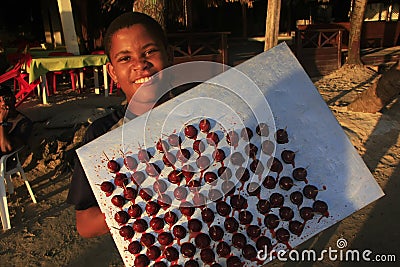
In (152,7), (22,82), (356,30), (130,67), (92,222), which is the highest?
(152,7)

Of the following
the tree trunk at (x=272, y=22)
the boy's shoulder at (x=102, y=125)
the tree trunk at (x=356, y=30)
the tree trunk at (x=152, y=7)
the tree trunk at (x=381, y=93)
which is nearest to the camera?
the boy's shoulder at (x=102, y=125)

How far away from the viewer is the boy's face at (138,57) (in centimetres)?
140

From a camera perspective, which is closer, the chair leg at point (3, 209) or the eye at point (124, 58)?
the eye at point (124, 58)

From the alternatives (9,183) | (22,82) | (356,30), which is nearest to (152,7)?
(9,183)

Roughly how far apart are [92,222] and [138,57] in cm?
71

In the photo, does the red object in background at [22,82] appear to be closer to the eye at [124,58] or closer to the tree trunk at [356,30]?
the eye at [124,58]

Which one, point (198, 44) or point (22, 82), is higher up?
point (198, 44)

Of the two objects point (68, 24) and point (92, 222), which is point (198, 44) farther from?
point (92, 222)

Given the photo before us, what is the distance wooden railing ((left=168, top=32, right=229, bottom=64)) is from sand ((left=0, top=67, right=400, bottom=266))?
1834 mm

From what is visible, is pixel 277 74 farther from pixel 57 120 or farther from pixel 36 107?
pixel 36 107

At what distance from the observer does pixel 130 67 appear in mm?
1418

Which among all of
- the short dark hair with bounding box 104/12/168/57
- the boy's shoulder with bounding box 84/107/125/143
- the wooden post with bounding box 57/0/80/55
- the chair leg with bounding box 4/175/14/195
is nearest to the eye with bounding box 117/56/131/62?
the short dark hair with bounding box 104/12/168/57

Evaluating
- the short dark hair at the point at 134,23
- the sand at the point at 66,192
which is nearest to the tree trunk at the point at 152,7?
the sand at the point at 66,192

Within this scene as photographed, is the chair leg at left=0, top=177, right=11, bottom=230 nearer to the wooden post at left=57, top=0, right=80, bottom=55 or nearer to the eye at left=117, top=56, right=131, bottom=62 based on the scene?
the eye at left=117, top=56, right=131, bottom=62
